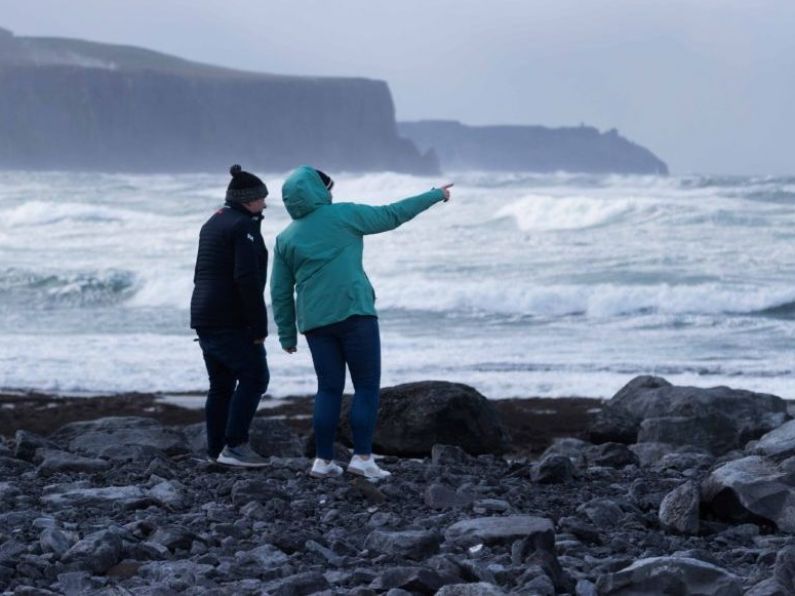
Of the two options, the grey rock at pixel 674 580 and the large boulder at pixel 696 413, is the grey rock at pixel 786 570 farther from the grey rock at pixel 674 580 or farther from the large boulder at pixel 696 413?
the large boulder at pixel 696 413

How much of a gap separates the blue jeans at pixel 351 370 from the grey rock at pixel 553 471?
0.86m

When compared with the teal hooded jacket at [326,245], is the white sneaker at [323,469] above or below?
below

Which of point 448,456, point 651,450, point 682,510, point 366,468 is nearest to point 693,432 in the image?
point 651,450

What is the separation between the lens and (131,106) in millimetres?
122562

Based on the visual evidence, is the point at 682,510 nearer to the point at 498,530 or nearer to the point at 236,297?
the point at 498,530

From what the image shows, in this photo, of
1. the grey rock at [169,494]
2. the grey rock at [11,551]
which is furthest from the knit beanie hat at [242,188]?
the grey rock at [11,551]

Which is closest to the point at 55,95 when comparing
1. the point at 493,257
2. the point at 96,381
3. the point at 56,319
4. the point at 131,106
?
the point at 131,106

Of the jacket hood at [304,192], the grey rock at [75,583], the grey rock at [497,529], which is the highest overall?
the jacket hood at [304,192]

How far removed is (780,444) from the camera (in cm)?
678

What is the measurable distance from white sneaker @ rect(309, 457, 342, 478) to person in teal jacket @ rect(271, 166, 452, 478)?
285mm

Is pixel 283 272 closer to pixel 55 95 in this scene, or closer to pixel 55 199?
pixel 55 199

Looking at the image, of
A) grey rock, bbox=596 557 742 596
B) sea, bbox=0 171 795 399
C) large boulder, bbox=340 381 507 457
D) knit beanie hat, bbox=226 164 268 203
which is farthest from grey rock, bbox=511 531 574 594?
sea, bbox=0 171 795 399

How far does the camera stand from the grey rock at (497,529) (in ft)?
17.5

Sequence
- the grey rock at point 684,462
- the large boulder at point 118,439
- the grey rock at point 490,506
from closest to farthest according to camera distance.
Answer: the grey rock at point 490,506, the grey rock at point 684,462, the large boulder at point 118,439
